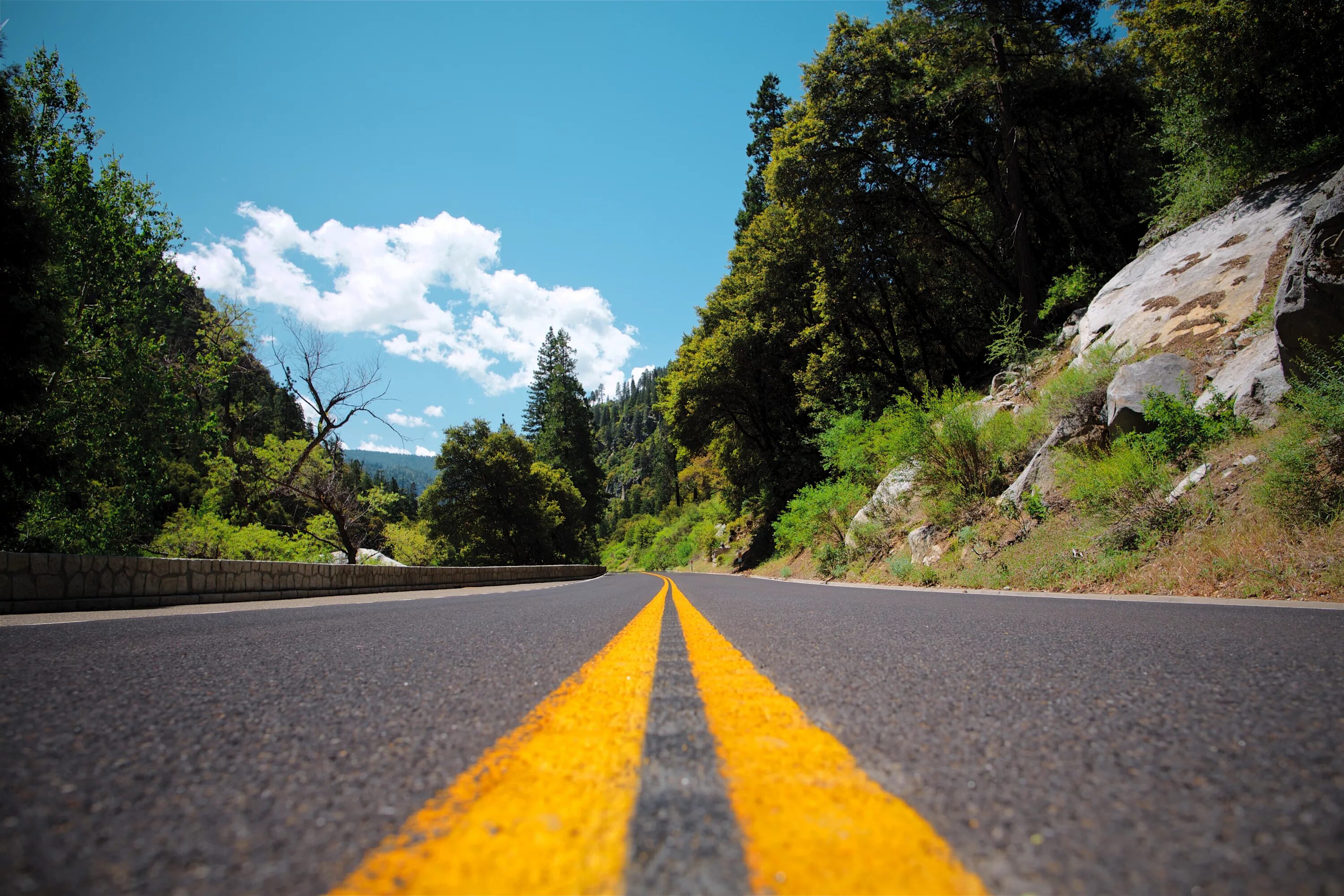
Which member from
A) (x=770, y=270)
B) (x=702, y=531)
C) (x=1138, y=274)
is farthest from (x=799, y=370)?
(x=702, y=531)

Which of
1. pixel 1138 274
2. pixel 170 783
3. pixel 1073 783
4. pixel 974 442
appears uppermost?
pixel 1138 274

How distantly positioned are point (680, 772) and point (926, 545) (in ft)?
33.1

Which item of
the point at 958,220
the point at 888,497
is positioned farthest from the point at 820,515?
the point at 958,220

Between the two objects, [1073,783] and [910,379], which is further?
[910,379]

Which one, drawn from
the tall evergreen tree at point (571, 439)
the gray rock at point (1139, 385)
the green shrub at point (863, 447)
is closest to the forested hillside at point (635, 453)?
the tall evergreen tree at point (571, 439)

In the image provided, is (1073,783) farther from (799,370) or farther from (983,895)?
(799,370)

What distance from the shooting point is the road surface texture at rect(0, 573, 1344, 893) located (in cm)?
68

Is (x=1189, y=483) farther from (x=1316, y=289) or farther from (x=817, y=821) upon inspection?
(x=817, y=821)

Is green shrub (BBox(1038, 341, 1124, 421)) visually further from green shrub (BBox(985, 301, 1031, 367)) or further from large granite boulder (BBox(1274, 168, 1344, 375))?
large granite boulder (BBox(1274, 168, 1344, 375))

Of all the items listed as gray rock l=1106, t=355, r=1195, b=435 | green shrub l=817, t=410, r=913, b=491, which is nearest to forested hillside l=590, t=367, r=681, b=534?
green shrub l=817, t=410, r=913, b=491

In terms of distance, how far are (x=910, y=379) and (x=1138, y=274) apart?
434 inches

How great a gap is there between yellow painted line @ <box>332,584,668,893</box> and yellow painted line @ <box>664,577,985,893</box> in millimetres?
195

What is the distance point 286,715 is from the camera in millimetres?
1367

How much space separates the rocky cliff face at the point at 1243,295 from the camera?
19.1 feet
